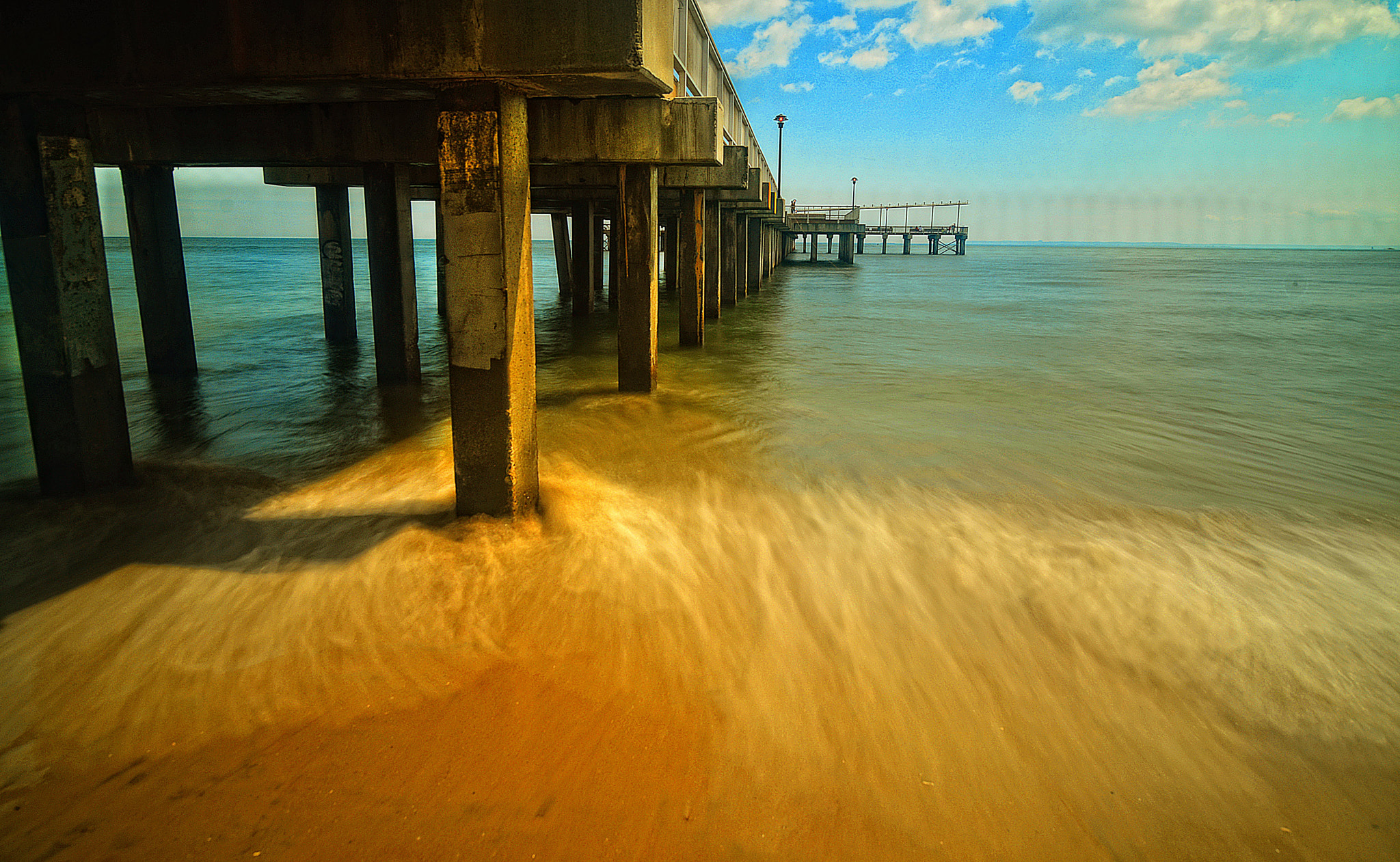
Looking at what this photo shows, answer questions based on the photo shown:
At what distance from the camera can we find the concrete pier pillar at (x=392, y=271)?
10.1 m

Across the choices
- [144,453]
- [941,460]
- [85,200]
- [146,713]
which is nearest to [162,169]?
[144,453]

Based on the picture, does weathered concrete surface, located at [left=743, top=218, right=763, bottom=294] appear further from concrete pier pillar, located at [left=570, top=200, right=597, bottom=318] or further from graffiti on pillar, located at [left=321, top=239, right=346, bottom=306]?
graffiti on pillar, located at [left=321, top=239, right=346, bottom=306]

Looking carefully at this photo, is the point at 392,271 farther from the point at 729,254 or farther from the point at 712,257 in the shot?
the point at 729,254

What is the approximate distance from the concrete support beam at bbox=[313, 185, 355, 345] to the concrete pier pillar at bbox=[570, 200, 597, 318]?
21.2 ft

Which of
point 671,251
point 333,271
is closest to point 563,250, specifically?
point 671,251

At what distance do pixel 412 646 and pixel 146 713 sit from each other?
1165mm

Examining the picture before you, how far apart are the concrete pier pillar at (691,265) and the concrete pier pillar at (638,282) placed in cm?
395

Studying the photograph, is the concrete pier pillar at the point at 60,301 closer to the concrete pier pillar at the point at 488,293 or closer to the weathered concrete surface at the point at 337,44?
the weathered concrete surface at the point at 337,44

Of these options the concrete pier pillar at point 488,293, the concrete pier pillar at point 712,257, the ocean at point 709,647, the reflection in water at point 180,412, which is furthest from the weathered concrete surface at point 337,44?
the concrete pier pillar at point 712,257

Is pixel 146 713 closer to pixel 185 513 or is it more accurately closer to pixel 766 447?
pixel 185 513

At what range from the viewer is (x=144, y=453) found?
25.3ft

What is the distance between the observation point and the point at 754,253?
32031 millimetres

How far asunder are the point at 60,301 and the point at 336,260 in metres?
9.31

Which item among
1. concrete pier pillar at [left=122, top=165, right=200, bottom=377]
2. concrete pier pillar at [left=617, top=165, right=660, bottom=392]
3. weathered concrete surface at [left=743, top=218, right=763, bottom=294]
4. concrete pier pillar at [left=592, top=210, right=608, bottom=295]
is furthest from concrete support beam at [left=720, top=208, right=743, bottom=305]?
concrete pier pillar at [left=122, top=165, right=200, bottom=377]
